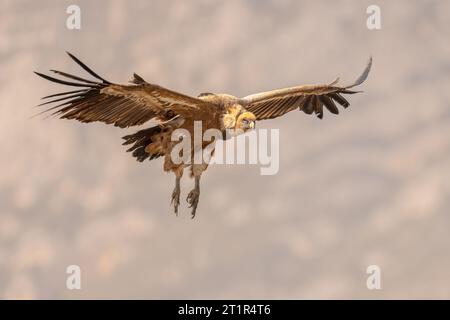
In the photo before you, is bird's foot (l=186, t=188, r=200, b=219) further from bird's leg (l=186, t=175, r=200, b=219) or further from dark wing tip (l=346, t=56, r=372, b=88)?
dark wing tip (l=346, t=56, r=372, b=88)

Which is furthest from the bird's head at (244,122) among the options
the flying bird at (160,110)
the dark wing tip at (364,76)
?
the dark wing tip at (364,76)

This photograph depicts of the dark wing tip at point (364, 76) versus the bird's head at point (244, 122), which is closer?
the bird's head at point (244, 122)

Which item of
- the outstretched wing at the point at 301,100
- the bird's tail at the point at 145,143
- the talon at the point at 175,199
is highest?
the outstretched wing at the point at 301,100

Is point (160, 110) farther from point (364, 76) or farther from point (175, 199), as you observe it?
point (364, 76)


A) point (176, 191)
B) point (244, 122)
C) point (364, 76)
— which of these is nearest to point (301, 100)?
point (364, 76)

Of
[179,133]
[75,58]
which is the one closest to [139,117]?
[179,133]

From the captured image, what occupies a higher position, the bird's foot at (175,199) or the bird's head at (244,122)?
Result: the bird's head at (244,122)

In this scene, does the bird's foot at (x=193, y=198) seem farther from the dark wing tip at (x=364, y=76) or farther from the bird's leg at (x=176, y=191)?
the dark wing tip at (x=364, y=76)

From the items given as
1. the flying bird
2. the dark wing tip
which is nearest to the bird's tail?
the flying bird
